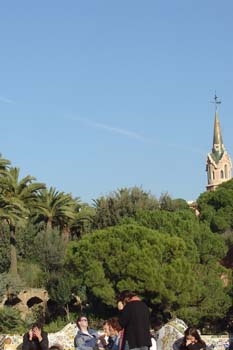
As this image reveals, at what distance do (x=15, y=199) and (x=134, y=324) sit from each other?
2866 centimetres

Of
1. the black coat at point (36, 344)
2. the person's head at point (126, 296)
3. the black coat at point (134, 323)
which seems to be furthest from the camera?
the black coat at point (36, 344)

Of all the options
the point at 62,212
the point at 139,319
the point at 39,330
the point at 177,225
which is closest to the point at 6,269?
the point at 62,212

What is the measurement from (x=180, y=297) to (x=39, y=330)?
20.0 m

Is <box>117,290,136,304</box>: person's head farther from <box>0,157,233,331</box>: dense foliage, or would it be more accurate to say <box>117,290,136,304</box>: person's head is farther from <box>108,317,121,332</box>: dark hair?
<box>0,157,233,331</box>: dense foliage

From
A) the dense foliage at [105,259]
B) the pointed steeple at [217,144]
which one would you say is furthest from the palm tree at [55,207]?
the pointed steeple at [217,144]

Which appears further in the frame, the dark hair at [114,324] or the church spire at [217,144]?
the church spire at [217,144]

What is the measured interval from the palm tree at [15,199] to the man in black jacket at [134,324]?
27731 mm

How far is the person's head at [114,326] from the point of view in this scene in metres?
9.11

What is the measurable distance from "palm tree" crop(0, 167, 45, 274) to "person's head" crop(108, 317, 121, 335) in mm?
27032

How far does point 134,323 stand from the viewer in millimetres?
8477

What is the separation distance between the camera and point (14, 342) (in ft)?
70.0

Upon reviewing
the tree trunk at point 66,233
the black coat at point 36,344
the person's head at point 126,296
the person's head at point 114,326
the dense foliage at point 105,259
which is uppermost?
the tree trunk at point 66,233

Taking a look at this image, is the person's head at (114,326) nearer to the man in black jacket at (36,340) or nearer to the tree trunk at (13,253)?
the man in black jacket at (36,340)

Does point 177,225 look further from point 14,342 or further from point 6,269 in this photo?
point 14,342
